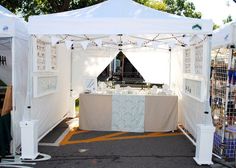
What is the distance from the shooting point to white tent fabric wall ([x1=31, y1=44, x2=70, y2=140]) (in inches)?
235

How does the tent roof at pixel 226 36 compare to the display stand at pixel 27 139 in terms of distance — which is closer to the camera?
Answer: the tent roof at pixel 226 36

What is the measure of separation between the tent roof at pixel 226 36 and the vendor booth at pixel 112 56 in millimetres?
275

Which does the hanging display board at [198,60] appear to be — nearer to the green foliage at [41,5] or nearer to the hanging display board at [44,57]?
the hanging display board at [44,57]

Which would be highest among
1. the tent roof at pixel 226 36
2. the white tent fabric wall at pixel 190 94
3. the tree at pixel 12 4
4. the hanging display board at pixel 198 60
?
the tree at pixel 12 4

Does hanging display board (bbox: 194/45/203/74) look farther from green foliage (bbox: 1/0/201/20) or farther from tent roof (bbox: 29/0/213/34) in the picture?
green foliage (bbox: 1/0/201/20)

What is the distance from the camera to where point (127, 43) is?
7.79 m

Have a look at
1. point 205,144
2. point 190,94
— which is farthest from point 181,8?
point 205,144

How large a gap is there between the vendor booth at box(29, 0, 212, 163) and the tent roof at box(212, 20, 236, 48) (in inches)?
10.8

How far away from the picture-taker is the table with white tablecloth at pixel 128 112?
272 inches

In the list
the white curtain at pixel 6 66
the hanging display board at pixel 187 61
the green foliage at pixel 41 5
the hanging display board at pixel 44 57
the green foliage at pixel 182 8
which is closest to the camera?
the hanging display board at pixel 44 57

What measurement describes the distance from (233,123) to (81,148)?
2918 millimetres

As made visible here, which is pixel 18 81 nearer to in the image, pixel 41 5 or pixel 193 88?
pixel 193 88

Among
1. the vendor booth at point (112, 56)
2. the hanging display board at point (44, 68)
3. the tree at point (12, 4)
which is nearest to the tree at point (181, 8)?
the tree at point (12, 4)

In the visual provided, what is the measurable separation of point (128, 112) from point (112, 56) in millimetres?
2050
